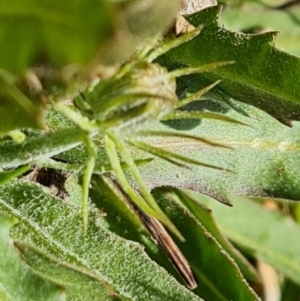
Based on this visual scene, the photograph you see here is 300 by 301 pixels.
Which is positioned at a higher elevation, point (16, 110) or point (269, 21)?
point (269, 21)

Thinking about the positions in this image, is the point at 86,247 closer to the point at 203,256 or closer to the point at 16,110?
the point at 203,256

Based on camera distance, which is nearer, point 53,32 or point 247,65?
point 53,32

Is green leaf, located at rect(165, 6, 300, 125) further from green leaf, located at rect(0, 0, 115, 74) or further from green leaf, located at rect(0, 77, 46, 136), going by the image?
green leaf, located at rect(0, 0, 115, 74)

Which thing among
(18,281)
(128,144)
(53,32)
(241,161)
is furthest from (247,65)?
(53,32)

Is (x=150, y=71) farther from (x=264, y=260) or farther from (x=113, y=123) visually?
(x=264, y=260)

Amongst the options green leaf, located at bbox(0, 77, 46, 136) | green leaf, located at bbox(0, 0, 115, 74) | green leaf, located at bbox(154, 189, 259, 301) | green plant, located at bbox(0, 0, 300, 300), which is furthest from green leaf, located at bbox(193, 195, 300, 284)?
green leaf, located at bbox(0, 0, 115, 74)

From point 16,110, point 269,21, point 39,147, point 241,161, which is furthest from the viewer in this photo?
point 269,21

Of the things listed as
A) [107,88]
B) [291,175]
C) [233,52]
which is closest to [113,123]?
[107,88]

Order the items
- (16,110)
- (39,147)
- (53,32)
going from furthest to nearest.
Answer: (39,147)
(16,110)
(53,32)
